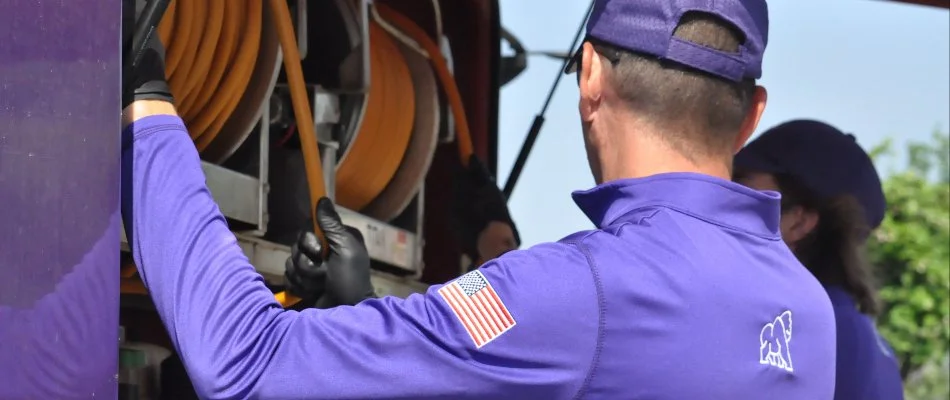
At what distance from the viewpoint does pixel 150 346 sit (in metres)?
2.17

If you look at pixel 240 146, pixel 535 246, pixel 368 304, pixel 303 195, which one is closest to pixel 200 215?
pixel 368 304

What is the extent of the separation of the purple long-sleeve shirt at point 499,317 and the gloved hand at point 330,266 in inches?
21.4

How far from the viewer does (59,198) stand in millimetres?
1312

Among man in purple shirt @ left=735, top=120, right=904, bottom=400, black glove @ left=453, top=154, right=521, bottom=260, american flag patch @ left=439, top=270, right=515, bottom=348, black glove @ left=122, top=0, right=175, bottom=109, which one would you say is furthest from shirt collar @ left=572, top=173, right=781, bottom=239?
black glove @ left=453, top=154, right=521, bottom=260

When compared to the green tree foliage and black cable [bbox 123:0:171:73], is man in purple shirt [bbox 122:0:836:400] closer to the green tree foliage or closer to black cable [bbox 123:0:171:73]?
black cable [bbox 123:0:171:73]

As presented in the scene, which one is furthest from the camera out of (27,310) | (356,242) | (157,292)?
(356,242)

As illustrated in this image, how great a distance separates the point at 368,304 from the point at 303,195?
0.97m

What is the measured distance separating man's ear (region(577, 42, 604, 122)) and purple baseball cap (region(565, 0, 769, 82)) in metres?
0.02

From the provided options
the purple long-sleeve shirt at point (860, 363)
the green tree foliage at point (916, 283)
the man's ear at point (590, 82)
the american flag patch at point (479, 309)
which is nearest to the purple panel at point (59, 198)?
the american flag patch at point (479, 309)

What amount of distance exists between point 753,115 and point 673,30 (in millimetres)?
201

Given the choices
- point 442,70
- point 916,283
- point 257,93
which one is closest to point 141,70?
point 257,93

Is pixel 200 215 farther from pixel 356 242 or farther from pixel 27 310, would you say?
pixel 356 242

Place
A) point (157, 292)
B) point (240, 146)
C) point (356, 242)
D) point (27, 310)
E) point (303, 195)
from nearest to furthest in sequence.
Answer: point (27, 310), point (157, 292), point (356, 242), point (240, 146), point (303, 195)

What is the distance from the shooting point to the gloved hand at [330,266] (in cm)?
202
